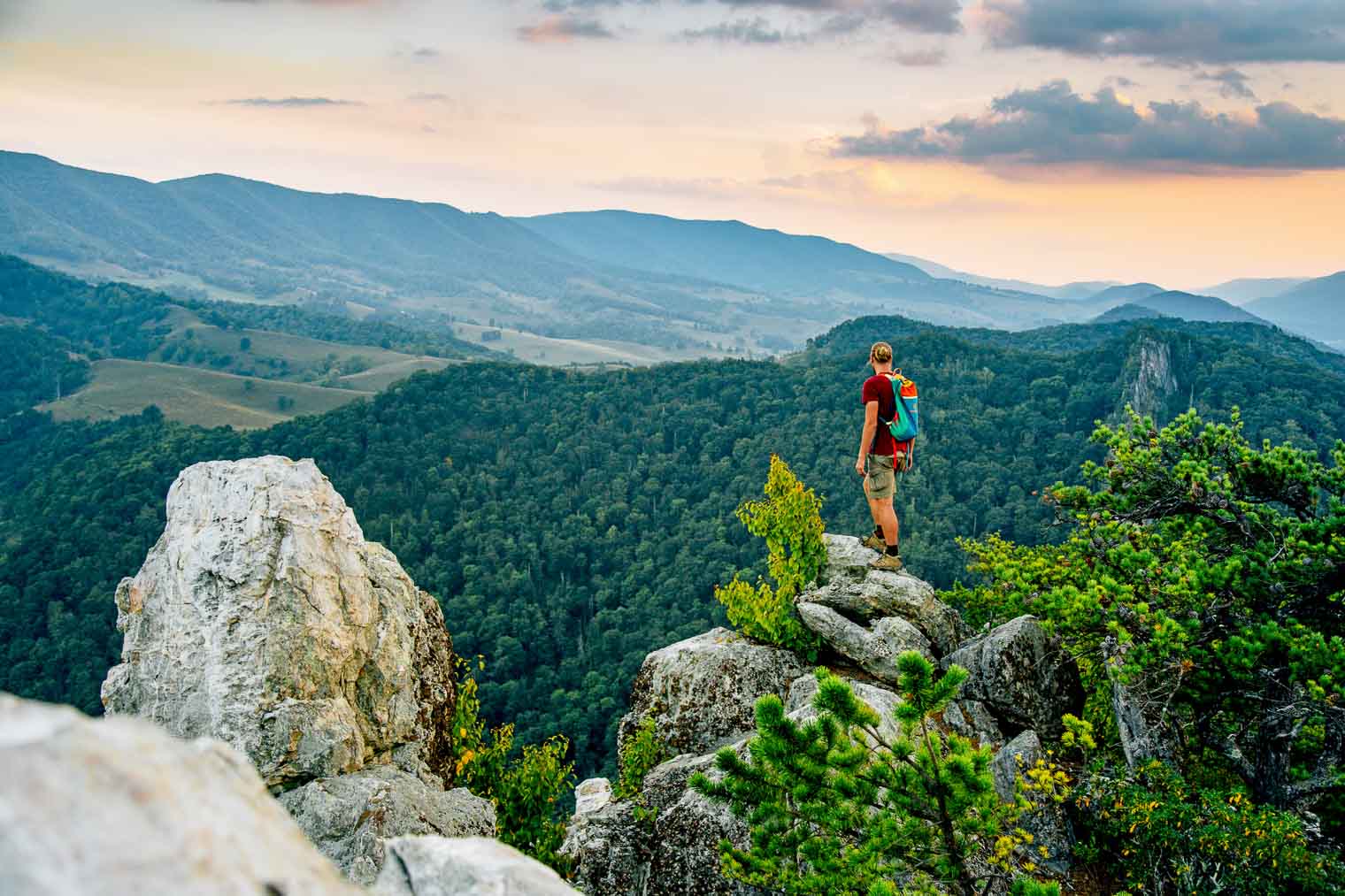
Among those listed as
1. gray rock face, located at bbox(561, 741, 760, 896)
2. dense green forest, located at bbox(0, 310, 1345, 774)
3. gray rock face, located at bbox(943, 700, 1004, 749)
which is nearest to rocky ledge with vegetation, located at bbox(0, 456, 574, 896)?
gray rock face, located at bbox(561, 741, 760, 896)

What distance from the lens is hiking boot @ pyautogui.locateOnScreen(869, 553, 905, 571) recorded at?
1658 centimetres

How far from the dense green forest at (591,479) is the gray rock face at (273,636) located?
55.3 m

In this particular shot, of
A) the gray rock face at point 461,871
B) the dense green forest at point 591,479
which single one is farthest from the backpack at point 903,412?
the dense green forest at point 591,479

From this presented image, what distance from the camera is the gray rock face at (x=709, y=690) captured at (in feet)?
48.3

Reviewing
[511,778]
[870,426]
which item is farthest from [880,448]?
[511,778]

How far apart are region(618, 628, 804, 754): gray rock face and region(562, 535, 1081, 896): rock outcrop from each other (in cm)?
2

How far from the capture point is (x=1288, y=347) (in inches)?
6644

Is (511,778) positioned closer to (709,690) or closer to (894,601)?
(709,690)

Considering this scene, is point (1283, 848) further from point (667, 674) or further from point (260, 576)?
point (260, 576)

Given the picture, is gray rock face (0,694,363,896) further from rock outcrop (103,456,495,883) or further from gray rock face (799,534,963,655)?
gray rock face (799,534,963,655)

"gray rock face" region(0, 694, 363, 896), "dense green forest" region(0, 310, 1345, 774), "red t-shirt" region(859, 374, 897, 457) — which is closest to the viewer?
"gray rock face" region(0, 694, 363, 896)

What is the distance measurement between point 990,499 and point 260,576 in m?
97.8

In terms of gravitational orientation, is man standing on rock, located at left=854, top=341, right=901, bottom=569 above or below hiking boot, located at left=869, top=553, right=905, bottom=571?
Answer: above

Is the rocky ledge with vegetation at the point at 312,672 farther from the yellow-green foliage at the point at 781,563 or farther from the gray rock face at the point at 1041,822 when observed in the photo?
the gray rock face at the point at 1041,822
